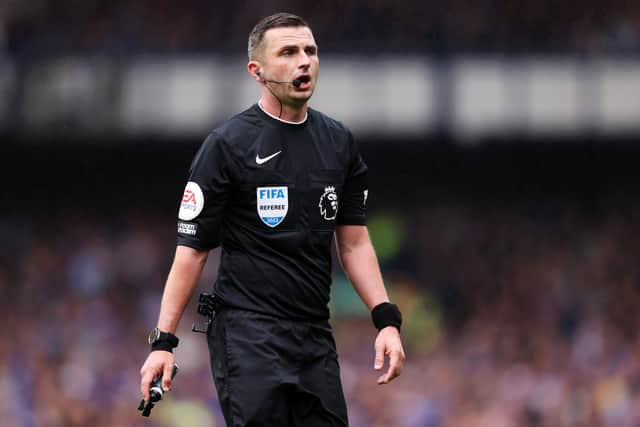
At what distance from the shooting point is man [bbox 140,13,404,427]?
4305 millimetres

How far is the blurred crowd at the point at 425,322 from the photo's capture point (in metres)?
11.6

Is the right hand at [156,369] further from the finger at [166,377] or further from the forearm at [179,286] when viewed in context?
the forearm at [179,286]

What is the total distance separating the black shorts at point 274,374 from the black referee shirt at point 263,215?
73 millimetres

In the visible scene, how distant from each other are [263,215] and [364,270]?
1.65ft

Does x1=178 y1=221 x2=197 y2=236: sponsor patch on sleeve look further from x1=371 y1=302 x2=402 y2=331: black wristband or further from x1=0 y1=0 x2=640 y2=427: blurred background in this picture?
x1=0 y1=0 x2=640 y2=427: blurred background

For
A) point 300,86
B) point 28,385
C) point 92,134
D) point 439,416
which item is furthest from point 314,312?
point 92,134

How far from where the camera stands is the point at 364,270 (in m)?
4.67

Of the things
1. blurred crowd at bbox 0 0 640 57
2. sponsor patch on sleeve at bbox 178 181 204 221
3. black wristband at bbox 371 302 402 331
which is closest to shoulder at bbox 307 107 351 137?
sponsor patch on sleeve at bbox 178 181 204 221

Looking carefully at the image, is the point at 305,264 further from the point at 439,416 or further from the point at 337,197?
the point at 439,416

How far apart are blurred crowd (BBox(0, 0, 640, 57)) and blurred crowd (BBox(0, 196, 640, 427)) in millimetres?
2179

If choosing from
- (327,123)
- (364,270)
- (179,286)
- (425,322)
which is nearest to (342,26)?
(425,322)

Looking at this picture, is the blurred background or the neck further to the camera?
the blurred background

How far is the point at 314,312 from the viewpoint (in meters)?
4.43

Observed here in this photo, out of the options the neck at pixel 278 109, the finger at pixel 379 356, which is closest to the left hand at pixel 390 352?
the finger at pixel 379 356
